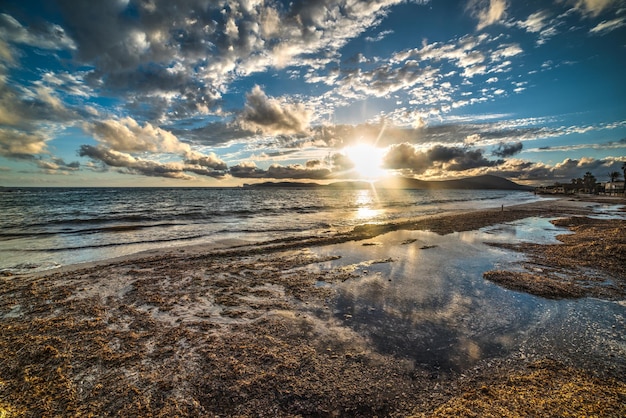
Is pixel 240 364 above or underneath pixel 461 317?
above

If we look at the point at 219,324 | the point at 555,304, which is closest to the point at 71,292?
the point at 219,324

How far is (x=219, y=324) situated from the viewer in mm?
7504

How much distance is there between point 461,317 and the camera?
7602 mm

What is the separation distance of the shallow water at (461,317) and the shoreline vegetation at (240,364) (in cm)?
39

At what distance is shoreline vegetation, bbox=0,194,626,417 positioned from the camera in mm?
4434

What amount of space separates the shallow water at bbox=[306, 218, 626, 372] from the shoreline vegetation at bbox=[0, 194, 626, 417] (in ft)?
1.27

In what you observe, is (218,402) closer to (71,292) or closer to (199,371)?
(199,371)

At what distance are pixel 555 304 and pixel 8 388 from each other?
44.5 feet

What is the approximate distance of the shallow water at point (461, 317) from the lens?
592 cm

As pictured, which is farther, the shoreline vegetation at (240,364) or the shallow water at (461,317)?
the shallow water at (461,317)

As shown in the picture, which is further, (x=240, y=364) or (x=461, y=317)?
(x=461, y=317)

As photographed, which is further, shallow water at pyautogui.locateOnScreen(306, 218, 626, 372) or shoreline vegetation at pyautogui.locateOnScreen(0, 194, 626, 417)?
shallow water at pyautogui.locateOnScreen(306, 218, 626, 372)

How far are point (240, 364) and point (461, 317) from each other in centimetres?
609

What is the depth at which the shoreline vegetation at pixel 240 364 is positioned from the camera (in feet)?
14.5
